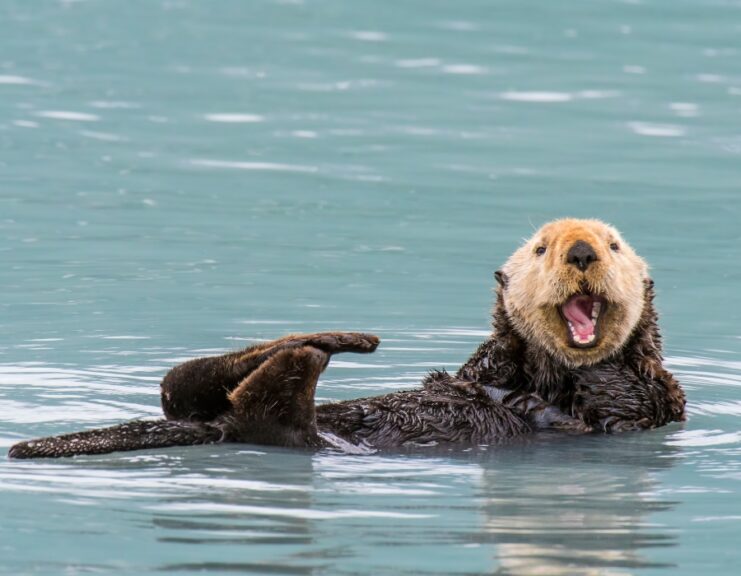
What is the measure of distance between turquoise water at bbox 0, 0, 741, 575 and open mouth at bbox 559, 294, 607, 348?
1.30ft

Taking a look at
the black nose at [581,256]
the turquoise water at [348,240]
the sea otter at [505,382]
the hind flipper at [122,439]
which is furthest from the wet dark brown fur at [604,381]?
the hind flipper at [122,439]

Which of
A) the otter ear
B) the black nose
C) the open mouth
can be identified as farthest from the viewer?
the otter ear

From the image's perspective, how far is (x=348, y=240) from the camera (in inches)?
396

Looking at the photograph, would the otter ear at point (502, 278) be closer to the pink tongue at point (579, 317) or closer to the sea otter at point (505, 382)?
the sea otter at point (505, 382)

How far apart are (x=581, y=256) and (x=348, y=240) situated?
400 centimetres

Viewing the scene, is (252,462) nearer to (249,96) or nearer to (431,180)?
(431,180)

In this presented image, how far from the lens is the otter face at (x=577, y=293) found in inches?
245

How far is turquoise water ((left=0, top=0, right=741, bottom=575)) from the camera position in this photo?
196 inches

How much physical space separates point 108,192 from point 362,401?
5.08 m

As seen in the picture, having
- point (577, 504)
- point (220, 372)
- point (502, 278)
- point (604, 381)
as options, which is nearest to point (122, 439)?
point (220, 372)

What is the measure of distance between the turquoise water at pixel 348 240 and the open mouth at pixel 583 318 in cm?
40

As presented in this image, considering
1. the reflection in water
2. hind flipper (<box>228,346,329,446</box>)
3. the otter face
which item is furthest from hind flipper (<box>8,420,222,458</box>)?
the otter face

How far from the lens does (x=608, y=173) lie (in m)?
11.5

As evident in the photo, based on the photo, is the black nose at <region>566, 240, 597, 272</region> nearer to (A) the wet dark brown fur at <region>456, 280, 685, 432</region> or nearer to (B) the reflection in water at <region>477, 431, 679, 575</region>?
(A) the wet dark brown fur at <region>456, 280, 685, 432</region>
